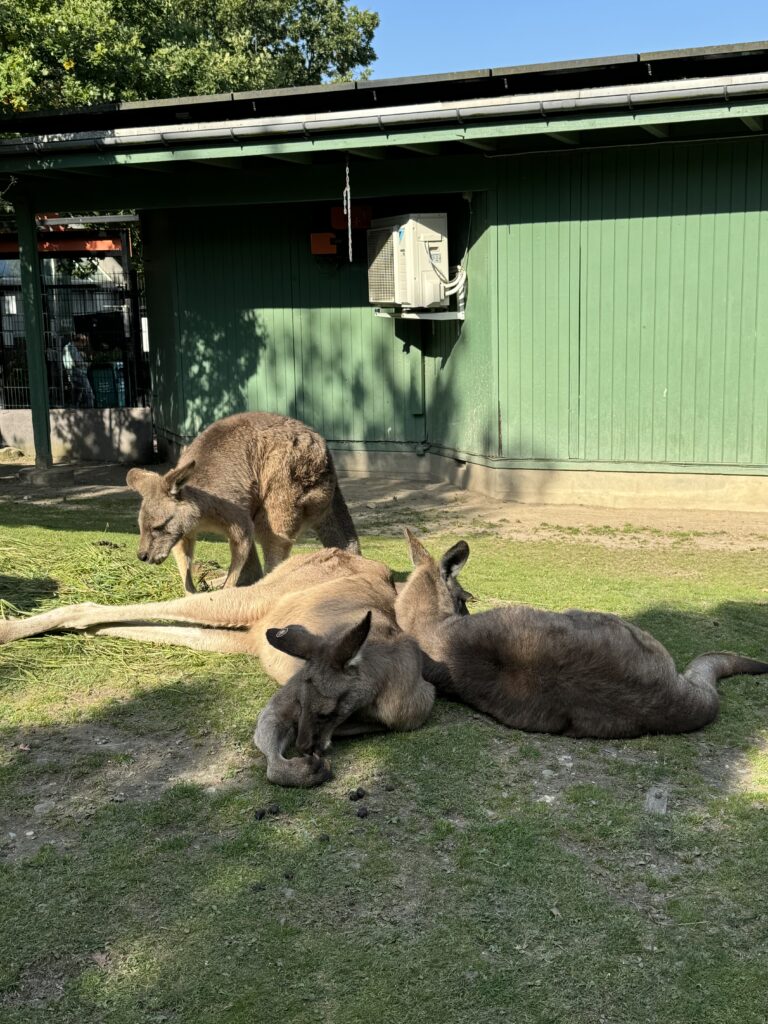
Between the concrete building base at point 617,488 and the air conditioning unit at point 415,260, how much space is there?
1.91m

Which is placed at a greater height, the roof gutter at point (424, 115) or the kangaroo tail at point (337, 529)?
the roof gutter at point (424, 115)

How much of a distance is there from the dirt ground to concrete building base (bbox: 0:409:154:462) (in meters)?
2.05

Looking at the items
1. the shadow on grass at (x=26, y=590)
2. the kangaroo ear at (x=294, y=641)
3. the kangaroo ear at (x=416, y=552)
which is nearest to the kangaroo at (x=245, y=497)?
the shadow on grass at (x=26, y=590)

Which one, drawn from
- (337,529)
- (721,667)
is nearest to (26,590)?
(337,529)

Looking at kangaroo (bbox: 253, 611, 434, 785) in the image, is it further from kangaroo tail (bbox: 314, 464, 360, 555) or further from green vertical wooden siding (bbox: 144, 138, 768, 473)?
green vertical wooden siding (bbox: 144, 138, 768, 473)

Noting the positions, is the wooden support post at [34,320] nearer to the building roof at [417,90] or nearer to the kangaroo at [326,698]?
the building roof at [417,90]

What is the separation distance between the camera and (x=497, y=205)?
35.1ft

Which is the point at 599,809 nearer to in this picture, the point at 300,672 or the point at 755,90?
the point at 300,672

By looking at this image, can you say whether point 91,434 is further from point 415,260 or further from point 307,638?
point 307,638

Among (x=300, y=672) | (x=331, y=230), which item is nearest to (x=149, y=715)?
(x=300, y=672)

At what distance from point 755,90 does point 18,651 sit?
7.10m

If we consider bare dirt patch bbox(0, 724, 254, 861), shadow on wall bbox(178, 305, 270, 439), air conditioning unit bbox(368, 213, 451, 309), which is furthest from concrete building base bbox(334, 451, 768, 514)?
bare dirt patch bbox(0, 724, 254, 861)

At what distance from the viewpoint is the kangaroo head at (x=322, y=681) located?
3955 millimetres

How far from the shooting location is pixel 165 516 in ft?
20.4
